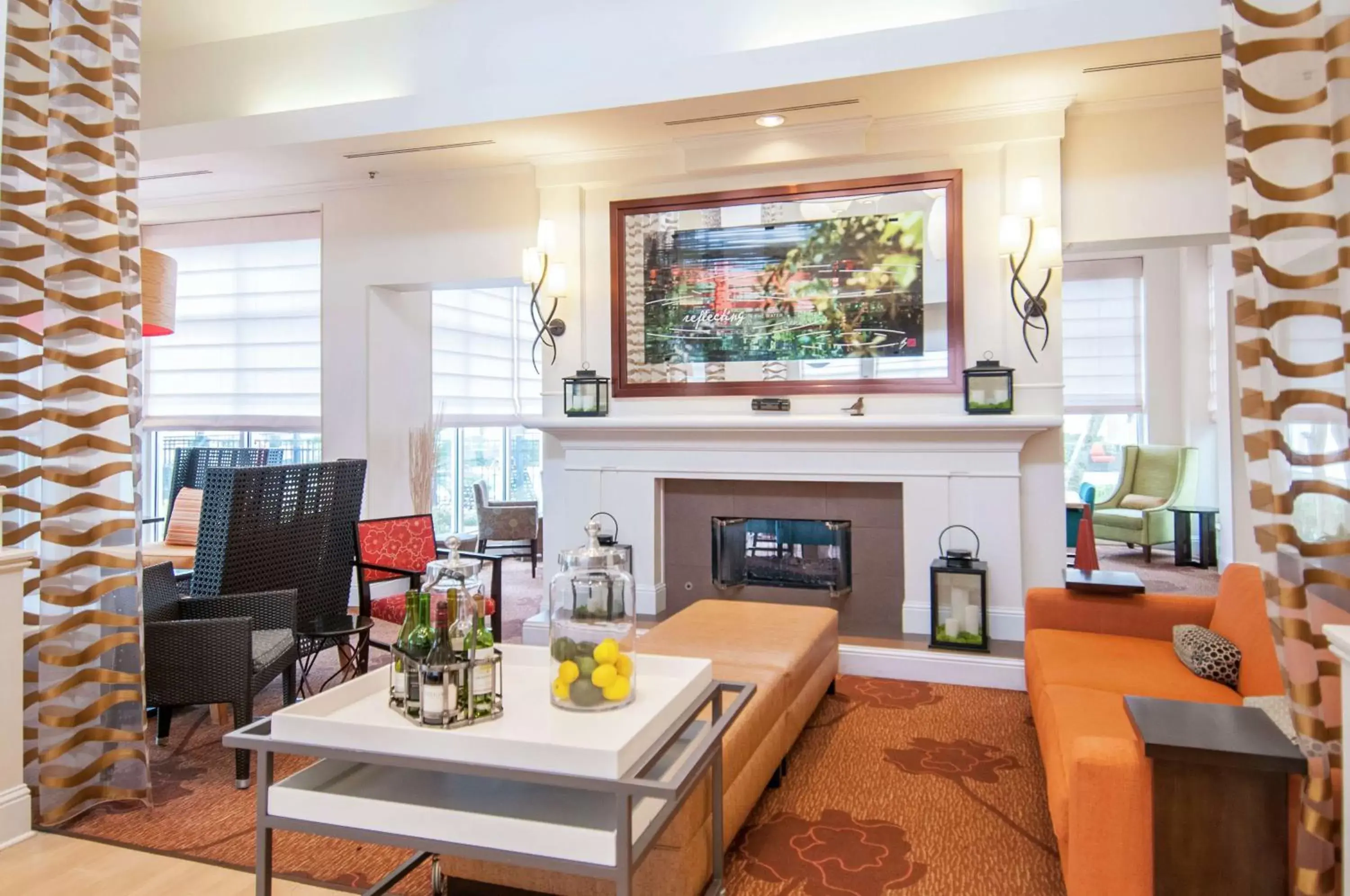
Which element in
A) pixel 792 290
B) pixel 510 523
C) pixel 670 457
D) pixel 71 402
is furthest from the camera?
pixel 510 523

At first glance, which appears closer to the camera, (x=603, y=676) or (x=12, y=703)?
(x=603, y=676)

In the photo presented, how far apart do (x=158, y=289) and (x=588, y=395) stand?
221 cm

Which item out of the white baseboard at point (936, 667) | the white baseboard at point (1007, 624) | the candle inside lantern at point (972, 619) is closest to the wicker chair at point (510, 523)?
the white baseboard at point (936, 667)

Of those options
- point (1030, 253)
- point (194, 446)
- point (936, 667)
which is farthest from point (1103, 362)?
point (194, 446)

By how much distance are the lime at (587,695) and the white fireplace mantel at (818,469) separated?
2663 millimetres

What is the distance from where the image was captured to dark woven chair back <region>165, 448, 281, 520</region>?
5.44m

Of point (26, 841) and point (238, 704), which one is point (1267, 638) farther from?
point (26, 841)

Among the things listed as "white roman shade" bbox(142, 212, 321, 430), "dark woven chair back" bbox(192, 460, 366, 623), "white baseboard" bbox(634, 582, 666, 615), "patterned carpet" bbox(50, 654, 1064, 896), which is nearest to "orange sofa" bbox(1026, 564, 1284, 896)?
"patterned carpet" bbox(50, 654, 1064, 896)

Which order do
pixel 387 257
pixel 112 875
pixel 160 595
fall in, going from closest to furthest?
pixel 112 875 → pixel 160 595 → pixel 387 257

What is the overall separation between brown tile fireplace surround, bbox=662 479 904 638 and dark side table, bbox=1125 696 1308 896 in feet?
8.53

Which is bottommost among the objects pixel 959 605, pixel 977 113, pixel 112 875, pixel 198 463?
pixel 112 875

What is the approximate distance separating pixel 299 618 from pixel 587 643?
8.17 feet

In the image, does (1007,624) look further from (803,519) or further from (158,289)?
(158,289)

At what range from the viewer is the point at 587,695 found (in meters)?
1.82
